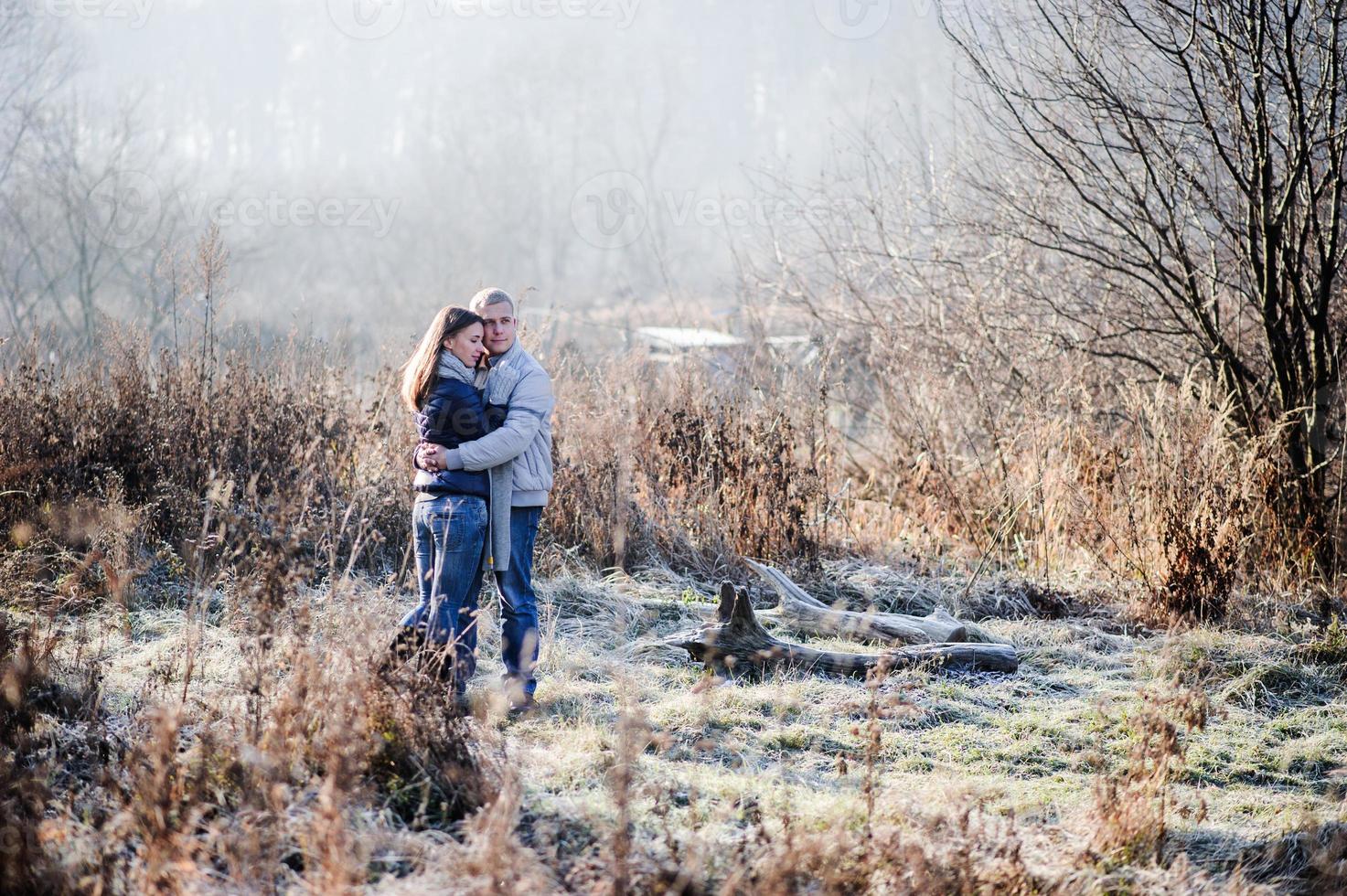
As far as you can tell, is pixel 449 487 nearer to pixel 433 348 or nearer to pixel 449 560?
pixel 449 560

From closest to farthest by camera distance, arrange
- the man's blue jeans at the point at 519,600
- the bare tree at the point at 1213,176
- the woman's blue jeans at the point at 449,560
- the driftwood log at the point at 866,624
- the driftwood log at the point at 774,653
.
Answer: the woman's blue jeans at the point at 449,560
the man's blue jeans at the point at 519,600
the driftwood log at the point at 774,653
the driftwood log at the point at 866,624
the bare tree at the point at 1213,176

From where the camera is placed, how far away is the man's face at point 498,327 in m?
3.94

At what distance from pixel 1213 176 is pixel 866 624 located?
14.6 feet

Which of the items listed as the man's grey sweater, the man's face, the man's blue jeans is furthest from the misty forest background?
the man's face

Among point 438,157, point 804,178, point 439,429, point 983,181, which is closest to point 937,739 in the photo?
point 439,429

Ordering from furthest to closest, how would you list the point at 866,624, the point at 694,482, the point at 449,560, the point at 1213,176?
1. the point at 1213,176
2. the point at 694,482
3. the point at 866,624
4. the point at 449,560

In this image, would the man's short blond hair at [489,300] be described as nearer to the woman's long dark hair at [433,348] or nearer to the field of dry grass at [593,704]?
the woman's long dark hair at [433,348]

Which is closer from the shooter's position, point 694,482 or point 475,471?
point 475,471

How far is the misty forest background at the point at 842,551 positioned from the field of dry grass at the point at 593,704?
24 mm

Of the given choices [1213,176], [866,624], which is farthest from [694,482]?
[1213,176]

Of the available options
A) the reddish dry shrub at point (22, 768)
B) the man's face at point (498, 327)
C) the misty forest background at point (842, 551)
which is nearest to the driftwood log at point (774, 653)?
the misty forest background at point (842, 551)

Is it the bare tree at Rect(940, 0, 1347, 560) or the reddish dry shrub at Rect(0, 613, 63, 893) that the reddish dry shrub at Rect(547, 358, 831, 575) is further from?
the reddish dry shrub at Rect(0, 613, 63, 893)

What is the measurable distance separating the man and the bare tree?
4174 millimetres

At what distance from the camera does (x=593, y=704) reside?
4.27 metres
